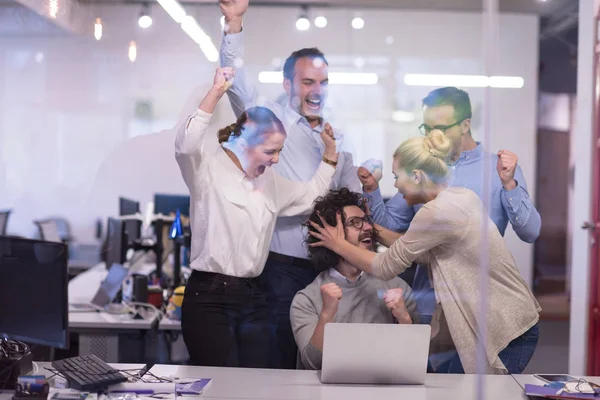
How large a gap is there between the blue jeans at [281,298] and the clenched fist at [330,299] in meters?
0.48

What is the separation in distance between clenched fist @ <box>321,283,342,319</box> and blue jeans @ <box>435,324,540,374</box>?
0.63m

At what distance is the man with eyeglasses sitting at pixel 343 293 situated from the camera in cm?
285

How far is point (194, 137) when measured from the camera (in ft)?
10.5

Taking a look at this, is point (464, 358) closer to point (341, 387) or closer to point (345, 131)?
point (341, 387)

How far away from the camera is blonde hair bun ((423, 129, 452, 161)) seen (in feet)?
11.1

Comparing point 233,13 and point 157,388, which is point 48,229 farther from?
point 157,388

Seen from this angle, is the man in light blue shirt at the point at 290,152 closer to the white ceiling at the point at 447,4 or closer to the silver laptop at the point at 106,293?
the white ceiling at the point at 447,4

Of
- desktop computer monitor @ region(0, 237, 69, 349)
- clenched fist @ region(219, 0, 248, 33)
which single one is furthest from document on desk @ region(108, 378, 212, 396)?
clenched fist @ region(219, 0, 248, 33)

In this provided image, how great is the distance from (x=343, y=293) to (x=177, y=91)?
4.47 ft

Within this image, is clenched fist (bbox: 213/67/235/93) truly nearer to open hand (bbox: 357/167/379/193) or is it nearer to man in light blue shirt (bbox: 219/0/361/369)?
man in light blue shirt (bbox: 219/0/361/369)

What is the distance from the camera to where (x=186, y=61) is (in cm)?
365

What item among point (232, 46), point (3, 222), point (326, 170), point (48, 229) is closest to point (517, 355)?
point (326, 170)

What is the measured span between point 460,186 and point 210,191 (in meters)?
1.11

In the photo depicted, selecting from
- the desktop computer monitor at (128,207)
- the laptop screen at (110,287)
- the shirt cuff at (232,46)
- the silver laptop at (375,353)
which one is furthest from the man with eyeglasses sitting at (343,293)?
the desktop computer monitor at (128,207)
